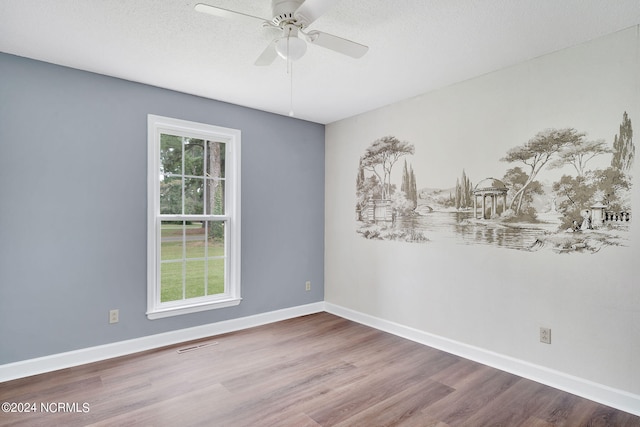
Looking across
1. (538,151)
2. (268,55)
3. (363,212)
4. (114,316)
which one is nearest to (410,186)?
(363,212)

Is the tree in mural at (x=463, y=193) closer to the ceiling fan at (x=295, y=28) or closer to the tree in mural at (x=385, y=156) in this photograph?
the tree in mural at (x=385, y=156)

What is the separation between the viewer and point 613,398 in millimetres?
2307

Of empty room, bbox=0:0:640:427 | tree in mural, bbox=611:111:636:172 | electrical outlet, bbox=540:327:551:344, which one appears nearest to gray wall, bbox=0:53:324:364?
empty room, bbox=0:0:640:427

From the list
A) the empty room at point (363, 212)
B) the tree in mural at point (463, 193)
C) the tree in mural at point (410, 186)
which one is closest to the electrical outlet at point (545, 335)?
the empty room at point (363, 212)

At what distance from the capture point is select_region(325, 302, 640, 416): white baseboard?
7.50 feet

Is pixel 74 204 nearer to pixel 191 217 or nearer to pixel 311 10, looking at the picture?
pixel 191 217

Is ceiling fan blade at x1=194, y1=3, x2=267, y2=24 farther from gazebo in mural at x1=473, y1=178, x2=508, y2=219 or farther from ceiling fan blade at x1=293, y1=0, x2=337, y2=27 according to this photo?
gazebo in mural at x1=473, y1=178, x2=508, y2=219

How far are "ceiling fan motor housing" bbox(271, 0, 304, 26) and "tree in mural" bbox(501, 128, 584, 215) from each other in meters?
2.10

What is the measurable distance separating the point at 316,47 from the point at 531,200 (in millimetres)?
2110

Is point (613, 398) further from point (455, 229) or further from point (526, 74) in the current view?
point (526, 74)

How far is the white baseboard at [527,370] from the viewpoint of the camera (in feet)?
7.50

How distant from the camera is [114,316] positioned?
3.09 metres

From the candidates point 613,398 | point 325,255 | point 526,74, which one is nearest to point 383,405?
point 613,398

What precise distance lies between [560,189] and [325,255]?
113 inches
